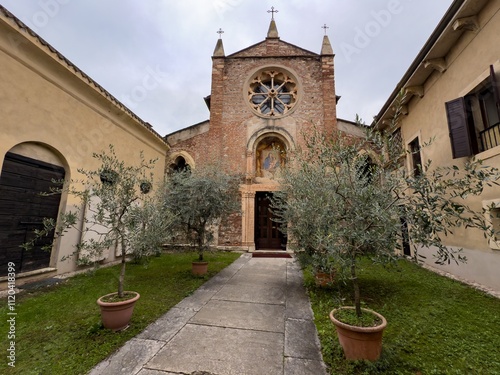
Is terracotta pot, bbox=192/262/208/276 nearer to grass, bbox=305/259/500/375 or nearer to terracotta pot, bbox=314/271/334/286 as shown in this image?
grass, bbox=305/259/500/375

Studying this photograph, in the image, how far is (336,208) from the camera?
3223 millimetres

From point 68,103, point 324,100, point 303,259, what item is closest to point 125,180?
point 303,259

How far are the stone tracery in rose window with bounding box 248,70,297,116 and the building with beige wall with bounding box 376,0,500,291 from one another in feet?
20.6

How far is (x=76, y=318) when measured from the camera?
12.8 feet

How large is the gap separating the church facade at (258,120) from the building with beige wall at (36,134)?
5467 mm

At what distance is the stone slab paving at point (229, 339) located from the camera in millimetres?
2672

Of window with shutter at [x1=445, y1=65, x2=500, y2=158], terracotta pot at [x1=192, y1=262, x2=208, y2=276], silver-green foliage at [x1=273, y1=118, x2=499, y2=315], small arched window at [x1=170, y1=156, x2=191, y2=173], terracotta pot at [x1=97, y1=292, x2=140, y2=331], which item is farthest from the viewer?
small arched window at [x1=170, y1=156, x2=191, y2=173]

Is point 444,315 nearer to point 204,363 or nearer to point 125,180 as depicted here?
point 204,363

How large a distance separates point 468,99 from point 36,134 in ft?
36.3

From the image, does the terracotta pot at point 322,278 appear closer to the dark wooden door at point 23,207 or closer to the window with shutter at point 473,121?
the window with shutter at point 473,121

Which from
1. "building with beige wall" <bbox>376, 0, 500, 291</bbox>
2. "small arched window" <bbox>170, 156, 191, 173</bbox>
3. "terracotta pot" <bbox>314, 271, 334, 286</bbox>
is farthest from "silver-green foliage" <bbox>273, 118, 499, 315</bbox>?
"small arched window" <bbox>170, 156, 191, 173</bbox>

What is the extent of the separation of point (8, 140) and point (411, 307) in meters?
9.02

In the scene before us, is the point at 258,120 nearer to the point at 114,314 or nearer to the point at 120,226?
the point at 120,226

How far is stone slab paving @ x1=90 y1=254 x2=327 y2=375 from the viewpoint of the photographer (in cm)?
267
